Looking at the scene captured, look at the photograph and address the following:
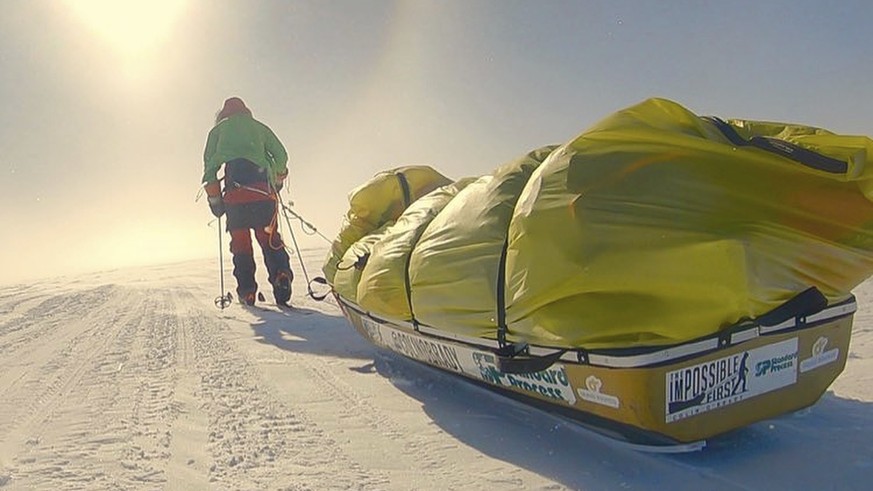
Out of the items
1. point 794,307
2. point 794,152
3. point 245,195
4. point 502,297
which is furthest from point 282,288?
point 794,152

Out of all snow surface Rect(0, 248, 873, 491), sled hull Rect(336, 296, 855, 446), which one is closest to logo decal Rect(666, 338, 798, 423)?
sled hull Rect(336, 296, 855, 446)

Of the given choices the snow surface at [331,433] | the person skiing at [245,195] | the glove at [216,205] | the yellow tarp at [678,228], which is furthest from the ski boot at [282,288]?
the yellow tarp at [678,228]

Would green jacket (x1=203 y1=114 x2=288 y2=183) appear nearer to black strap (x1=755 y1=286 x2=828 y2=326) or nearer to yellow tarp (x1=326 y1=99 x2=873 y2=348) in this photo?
yellow tarp (x1=326 y1=99 x2=873 y2=348)

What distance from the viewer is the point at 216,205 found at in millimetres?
6828

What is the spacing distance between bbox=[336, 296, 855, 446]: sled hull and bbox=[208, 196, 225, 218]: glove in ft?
16.3

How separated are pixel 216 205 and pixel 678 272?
590 centimetres

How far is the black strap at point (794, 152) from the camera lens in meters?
1.86

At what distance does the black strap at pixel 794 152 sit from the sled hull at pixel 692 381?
549 millimetres

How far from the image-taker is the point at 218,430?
8.72 ft

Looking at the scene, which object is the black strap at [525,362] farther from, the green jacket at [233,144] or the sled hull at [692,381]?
the green jacket at [233,144]

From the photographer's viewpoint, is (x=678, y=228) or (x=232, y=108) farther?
(x=232, y=108)

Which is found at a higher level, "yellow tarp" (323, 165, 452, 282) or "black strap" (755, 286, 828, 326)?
"yellow tarp" (323, 165, 452, 282)

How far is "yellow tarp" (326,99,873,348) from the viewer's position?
1.86 metres

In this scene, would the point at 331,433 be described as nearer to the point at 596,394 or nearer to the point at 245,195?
the point at 596,394
